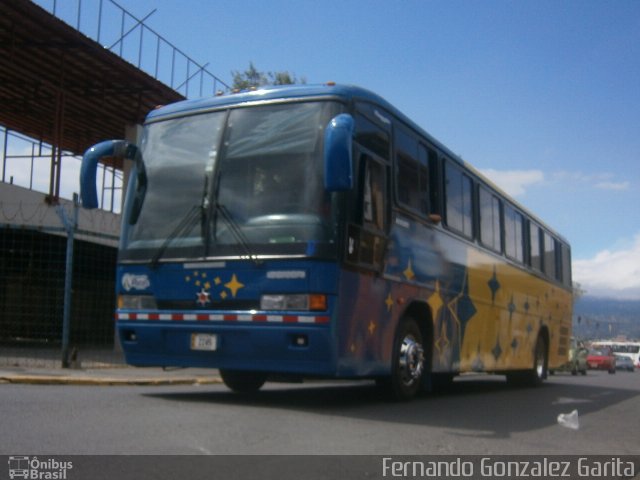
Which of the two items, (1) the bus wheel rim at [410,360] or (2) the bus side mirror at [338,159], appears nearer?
(2) the bus side mirror at [338,159]

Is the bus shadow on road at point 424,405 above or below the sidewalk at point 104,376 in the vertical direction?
below

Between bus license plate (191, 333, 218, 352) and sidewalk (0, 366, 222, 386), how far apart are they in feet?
10.8

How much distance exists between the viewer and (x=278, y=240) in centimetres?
780

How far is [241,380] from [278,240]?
3.02 m

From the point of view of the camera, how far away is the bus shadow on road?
26.6 ft

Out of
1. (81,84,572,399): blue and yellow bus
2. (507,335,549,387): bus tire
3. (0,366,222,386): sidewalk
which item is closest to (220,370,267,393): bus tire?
(81,84,572,399): blue and yellow bus

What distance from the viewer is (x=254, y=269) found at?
7867mm

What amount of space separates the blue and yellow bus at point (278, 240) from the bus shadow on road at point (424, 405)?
38 centimetres

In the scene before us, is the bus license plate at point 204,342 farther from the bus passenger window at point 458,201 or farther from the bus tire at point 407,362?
the bus passenger window at point 458,201

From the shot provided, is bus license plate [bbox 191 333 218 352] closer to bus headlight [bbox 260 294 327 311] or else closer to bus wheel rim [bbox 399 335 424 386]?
bus headlight [bbox 260 294 327 311]

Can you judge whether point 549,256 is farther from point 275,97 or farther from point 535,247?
point 275,97

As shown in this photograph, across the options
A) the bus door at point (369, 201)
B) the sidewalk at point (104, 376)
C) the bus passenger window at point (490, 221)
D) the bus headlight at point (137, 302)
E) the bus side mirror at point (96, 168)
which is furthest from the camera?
the bus passenger window at point (490, 221)

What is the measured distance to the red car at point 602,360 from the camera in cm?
4800

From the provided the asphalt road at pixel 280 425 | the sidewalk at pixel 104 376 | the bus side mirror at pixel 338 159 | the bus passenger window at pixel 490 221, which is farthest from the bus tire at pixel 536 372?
the bus side mirror at pixel 338 159
